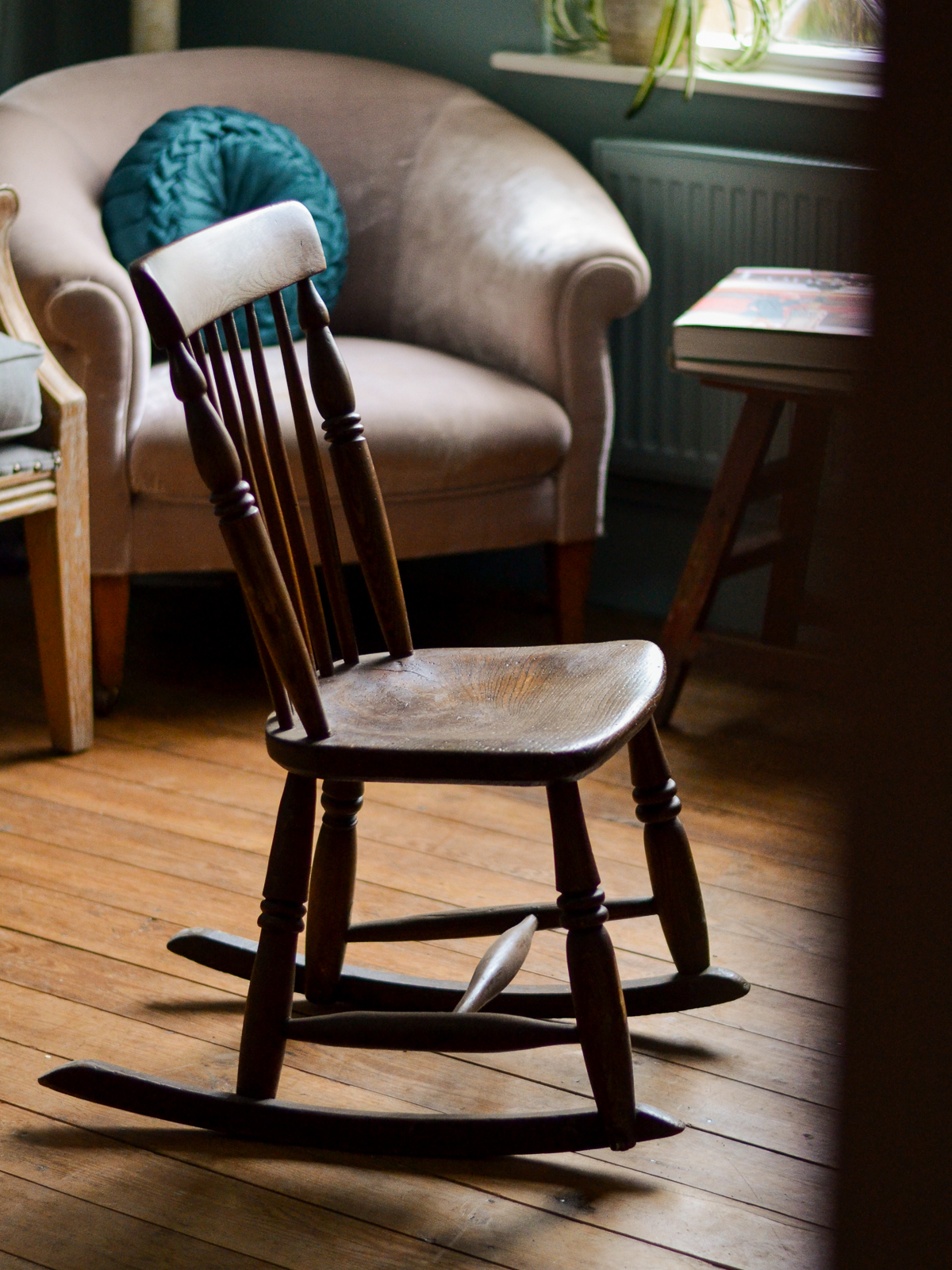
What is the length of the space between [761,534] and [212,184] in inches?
42.7

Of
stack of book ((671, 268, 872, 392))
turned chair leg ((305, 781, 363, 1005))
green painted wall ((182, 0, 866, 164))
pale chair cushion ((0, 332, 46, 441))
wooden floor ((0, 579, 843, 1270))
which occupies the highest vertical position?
green painted wall ((182, 0, 866, 164))

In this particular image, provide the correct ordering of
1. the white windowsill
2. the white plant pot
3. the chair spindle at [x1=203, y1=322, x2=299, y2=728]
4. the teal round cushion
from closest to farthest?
the chair spindle at [x1=203, y1=322, x2=299, y2=728] → the teal round cushion → the white windowsill → the white plant pot

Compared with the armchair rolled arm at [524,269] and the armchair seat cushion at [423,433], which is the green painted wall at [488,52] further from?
the armchair seat cushion at [423,433]

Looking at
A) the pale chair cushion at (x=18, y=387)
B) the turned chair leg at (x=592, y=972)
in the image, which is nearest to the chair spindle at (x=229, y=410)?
the turned chair leg at (x=592, y=972)

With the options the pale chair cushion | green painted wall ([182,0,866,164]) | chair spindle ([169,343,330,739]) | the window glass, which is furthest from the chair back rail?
the window glass

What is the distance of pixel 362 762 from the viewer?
1182 mm

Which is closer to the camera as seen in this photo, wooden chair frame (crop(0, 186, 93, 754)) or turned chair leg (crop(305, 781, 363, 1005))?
turned chair leg (crop(305, 781, 363, 1005))

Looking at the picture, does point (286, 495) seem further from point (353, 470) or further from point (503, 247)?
point (503, 247)

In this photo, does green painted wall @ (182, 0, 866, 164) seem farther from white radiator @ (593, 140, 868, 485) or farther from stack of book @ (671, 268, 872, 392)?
stack of book @ (671, 268, 872, 392)

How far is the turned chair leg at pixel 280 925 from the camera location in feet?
4.18

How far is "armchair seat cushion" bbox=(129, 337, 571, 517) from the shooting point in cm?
218

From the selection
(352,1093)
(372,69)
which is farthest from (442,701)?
(372,69)

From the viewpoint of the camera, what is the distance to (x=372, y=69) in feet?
9.12

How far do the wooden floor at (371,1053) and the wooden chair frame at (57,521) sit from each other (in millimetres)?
116
